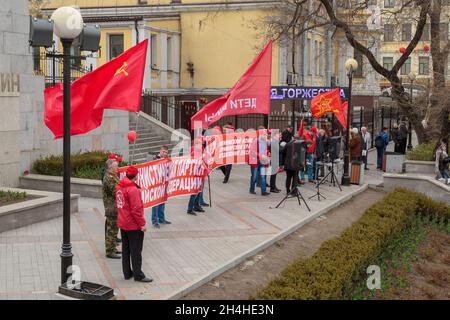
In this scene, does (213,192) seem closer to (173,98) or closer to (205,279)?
(205,279)

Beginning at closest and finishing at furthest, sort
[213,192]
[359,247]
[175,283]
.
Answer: [175,283] < [359,247] < [213,192]

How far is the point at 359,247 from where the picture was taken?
11172 mm

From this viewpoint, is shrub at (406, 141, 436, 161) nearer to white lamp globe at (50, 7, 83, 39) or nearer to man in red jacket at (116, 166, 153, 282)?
man in red jacket at (116, 166, 153, 282)

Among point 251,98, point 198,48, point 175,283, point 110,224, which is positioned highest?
point 198,48

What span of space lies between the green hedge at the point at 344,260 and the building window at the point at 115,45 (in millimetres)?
19390

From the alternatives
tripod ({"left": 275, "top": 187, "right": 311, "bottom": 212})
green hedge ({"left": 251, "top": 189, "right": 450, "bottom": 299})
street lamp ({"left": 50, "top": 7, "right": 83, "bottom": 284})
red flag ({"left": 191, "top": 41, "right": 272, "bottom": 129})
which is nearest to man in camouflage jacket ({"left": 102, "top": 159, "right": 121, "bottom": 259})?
street lamp ({"left": 50, "top": 7, "right": 83, "bottom": 284})

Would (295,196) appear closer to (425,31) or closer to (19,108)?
(19,108)

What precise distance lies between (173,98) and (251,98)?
17.6 metres

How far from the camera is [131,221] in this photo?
9.83 metres

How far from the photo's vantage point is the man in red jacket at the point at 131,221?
979 centimetres

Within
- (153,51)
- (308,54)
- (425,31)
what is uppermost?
(425,31)

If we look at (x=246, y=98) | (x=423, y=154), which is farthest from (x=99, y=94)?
(x=423, y=154)

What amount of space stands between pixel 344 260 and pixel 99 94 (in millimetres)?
5057

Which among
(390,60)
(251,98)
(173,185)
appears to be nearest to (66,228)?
(173,185)
